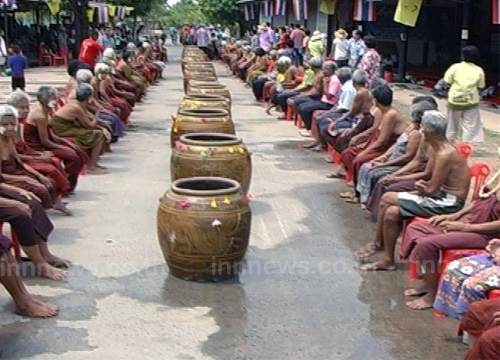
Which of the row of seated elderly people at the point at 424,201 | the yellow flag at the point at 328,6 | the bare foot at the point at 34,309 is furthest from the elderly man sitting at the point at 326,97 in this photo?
the yellow flag at the point at 328,6

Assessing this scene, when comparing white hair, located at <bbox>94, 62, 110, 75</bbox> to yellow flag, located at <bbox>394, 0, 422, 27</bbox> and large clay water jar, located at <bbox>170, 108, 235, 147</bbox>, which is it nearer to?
large clay water jar, located at <bbox>170, 108, 235, 147</bbox>

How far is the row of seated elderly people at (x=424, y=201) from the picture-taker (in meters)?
4.93

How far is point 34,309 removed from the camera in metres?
5.30

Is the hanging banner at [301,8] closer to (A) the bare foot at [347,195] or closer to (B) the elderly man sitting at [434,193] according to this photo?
(A) the bare foot at [347,195]

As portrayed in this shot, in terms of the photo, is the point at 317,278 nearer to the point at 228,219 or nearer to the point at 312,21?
the point at 228,219

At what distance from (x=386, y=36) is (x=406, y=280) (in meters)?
20.7

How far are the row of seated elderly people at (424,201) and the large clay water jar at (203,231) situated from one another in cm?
127

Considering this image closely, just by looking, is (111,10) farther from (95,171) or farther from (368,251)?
(368,251)

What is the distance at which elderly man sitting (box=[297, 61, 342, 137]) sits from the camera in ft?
40.3

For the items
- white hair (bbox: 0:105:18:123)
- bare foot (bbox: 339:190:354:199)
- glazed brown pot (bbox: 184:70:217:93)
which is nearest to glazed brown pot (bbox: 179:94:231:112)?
bare foot (bbox: 339:190:354:199)

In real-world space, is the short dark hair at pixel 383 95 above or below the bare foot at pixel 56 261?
above

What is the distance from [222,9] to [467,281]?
4668cm

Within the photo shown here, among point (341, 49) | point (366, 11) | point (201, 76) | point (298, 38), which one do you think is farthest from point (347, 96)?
point (298, 38)

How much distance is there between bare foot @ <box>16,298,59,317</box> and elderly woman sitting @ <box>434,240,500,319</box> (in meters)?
2.69
